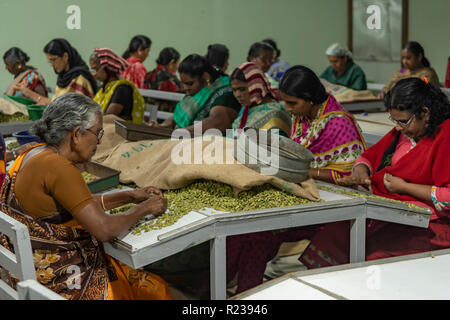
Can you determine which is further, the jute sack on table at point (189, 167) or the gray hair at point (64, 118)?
the jute sack on table at point (189, 167)

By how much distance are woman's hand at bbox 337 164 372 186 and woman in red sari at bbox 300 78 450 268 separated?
8 cm

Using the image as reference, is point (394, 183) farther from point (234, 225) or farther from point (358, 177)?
point (234, 225)

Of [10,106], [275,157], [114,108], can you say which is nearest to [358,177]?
[275,157]

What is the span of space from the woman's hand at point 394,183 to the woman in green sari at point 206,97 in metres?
1.37

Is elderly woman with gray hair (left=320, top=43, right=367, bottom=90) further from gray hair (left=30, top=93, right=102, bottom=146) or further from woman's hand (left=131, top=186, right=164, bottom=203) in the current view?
gray hair (left=30, top=93, right=102, bottom=146)

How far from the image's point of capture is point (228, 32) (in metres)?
9.16

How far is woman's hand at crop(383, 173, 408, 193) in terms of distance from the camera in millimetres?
2324

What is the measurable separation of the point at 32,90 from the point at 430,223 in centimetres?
402

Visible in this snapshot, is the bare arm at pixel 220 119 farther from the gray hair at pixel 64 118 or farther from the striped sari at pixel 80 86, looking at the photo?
the gray hair at pixel 64 118

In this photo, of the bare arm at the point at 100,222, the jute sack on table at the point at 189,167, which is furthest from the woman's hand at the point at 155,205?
the jute sack on table at the point at 189,167

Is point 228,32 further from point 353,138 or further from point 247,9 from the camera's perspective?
point 353,138

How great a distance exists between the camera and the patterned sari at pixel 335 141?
8.87ft

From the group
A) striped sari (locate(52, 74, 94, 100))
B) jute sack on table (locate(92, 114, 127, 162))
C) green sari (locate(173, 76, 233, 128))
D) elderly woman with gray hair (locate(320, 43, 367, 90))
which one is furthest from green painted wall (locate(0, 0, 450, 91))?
jute sack on table (locate(92, 114, 127, 162))

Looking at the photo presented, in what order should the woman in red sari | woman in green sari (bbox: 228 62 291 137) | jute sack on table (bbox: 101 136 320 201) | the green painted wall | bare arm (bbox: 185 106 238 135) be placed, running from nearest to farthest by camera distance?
jute sack on table (bbox: 101 136 320 201), the woman in red sari, woman in green sari (bbox: 228 62 291 137), bare arm (bbox: 185 106 238 135), the green painted wall
